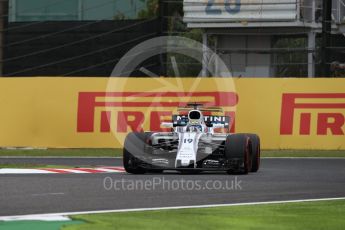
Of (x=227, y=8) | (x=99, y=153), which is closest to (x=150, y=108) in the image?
(x=99, y=153)

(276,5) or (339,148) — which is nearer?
(339,148)

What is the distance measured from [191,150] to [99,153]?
7368 mm

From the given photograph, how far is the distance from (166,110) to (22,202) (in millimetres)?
13212

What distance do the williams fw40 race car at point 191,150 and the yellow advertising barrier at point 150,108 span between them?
702cm

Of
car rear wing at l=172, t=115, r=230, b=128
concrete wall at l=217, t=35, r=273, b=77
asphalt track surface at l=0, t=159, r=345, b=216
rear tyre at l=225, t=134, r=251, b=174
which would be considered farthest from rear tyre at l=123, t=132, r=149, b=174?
concrete wall at l=217, t=35, r=273, b=77

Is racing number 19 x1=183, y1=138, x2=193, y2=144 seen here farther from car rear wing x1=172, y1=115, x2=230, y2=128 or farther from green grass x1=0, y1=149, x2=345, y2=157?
green grass x1=0, y1=149, x2=345, y2=157

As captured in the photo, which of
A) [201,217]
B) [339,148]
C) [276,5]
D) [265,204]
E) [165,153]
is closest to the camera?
[201,217]

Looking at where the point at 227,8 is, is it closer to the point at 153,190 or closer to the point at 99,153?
the point at 99,153

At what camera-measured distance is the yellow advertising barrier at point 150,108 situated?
965 inches

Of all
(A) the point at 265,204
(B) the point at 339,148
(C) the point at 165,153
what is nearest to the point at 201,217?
(A) the point at 265,204

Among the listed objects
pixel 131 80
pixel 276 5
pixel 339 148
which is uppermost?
pixel 276 5

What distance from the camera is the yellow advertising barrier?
965 inches

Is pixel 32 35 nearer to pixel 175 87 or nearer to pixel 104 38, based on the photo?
pixel 104 38

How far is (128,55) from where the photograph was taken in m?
32.0
